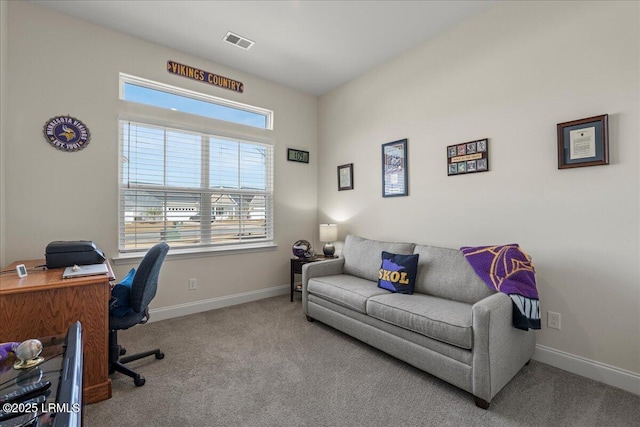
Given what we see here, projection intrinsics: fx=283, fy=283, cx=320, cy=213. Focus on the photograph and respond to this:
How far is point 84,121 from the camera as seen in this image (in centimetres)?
273

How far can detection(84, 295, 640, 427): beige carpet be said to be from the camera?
64.9 inches

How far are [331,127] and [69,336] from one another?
3.82m

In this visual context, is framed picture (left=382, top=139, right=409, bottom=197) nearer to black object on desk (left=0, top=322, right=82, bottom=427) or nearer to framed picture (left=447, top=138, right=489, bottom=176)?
framed picture (left=447, top=138, right=489, bottom=176)

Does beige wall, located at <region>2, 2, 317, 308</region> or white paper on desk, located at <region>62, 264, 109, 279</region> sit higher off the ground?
beige wall, located at <region>2, 2, 317, 308</region>

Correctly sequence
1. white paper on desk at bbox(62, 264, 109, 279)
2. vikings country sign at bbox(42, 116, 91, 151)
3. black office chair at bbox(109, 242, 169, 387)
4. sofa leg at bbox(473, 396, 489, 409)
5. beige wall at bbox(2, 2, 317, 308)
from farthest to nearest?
vikings country sign at bbox(42, 116, 91, 151), beige wall at bbox(2, 2, 317, 308), black office chair at bbox(109, 242, 169, 387), white paper on desk at bbox(62, 264, 109, 279), sofa leg at bbox(473, 396, 489, 409)

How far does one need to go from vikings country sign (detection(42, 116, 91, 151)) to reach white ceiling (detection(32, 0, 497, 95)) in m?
1.01

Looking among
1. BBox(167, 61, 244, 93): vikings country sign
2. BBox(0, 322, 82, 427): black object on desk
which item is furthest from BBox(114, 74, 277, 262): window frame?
BBox(0, 322, 82, 427): black object on desk

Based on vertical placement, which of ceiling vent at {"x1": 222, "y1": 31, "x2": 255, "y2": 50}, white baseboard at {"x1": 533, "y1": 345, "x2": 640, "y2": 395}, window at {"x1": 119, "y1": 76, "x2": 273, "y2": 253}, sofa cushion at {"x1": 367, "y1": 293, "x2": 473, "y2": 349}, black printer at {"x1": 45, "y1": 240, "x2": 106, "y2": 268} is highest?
ceiling vent at {"x1": 222, "y1": 31, "x2": 255, "y2": 50}

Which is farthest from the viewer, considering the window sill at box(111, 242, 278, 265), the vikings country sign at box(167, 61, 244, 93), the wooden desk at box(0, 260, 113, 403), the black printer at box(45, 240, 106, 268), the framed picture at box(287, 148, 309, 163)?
the framed picture at box(287, 148, 309, 163)

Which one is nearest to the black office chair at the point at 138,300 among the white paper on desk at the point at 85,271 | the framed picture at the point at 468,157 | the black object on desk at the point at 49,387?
the white paper on desk at the point at 85,271

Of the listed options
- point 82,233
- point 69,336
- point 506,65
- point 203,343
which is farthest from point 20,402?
point 506,65

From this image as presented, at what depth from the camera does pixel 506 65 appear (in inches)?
97.0

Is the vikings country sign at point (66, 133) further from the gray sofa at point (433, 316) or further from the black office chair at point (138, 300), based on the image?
the gray sofa at point (433, 316)

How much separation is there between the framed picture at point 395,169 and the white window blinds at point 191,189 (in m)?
1.59
